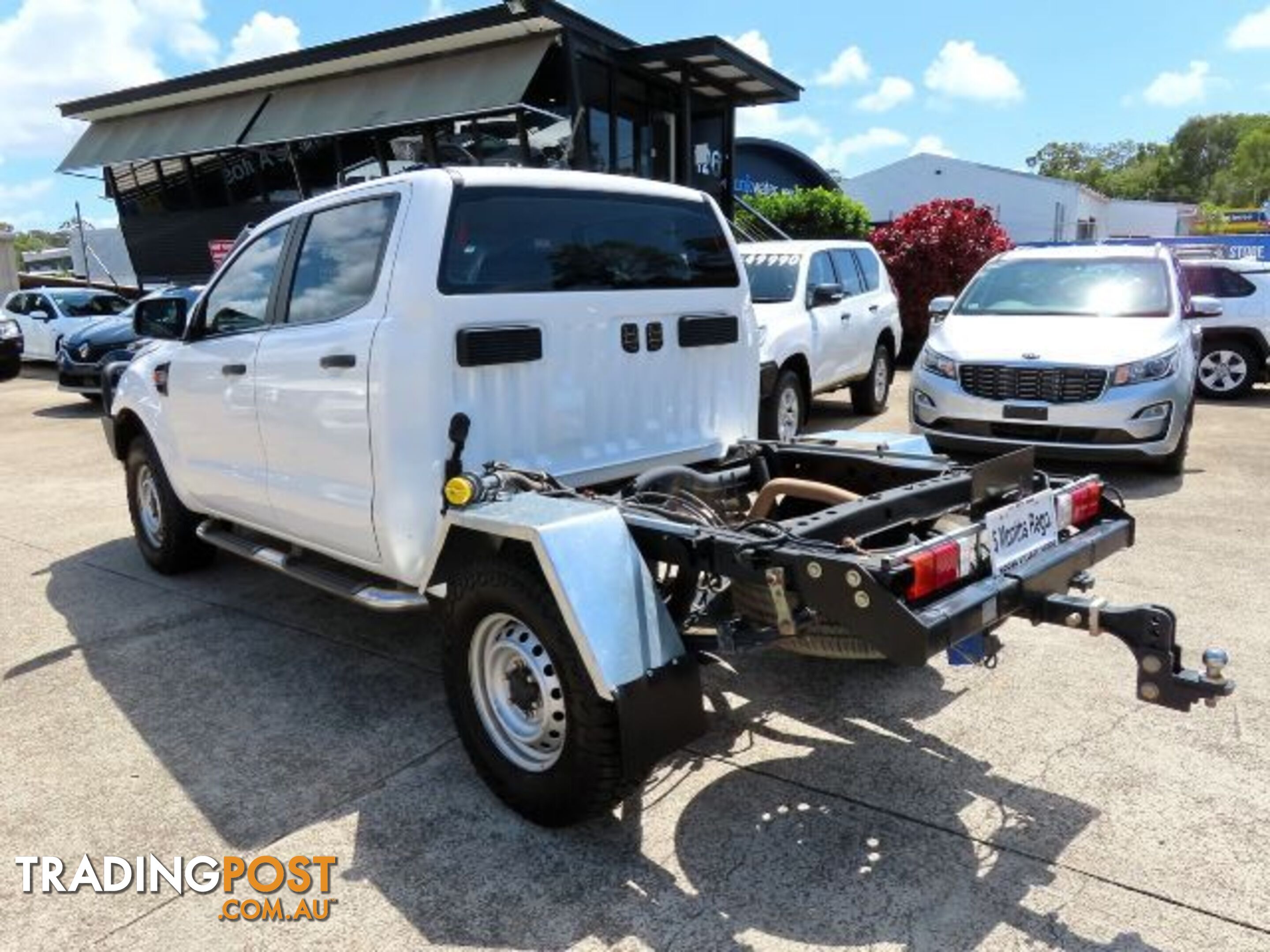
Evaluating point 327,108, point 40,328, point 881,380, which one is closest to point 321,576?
point 881,380

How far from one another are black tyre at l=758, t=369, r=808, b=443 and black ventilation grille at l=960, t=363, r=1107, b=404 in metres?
1.59

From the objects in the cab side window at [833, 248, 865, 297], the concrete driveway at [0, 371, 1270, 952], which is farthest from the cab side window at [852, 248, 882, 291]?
the concrete driveway at [0, 371, 1270, 952]

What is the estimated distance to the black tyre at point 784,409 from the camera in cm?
881

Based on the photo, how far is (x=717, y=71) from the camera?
18.3m

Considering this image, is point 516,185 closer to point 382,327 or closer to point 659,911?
point 382,327

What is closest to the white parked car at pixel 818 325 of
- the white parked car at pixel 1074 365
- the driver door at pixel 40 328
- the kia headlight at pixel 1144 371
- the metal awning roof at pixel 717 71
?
the white parked car at pixel 1074 365

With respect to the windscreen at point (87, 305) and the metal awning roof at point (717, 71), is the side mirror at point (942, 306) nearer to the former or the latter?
the metal awning roof at point (717, 71)

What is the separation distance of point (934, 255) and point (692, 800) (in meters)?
15.3

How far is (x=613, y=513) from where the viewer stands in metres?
3.11

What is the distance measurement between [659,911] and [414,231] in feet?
8.00

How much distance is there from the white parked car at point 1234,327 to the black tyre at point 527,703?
11684 millimetres

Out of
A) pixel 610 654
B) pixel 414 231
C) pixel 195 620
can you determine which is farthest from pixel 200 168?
pixel 610 654

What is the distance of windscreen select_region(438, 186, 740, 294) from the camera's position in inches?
147

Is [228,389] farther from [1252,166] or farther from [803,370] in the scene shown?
[1252,166]
